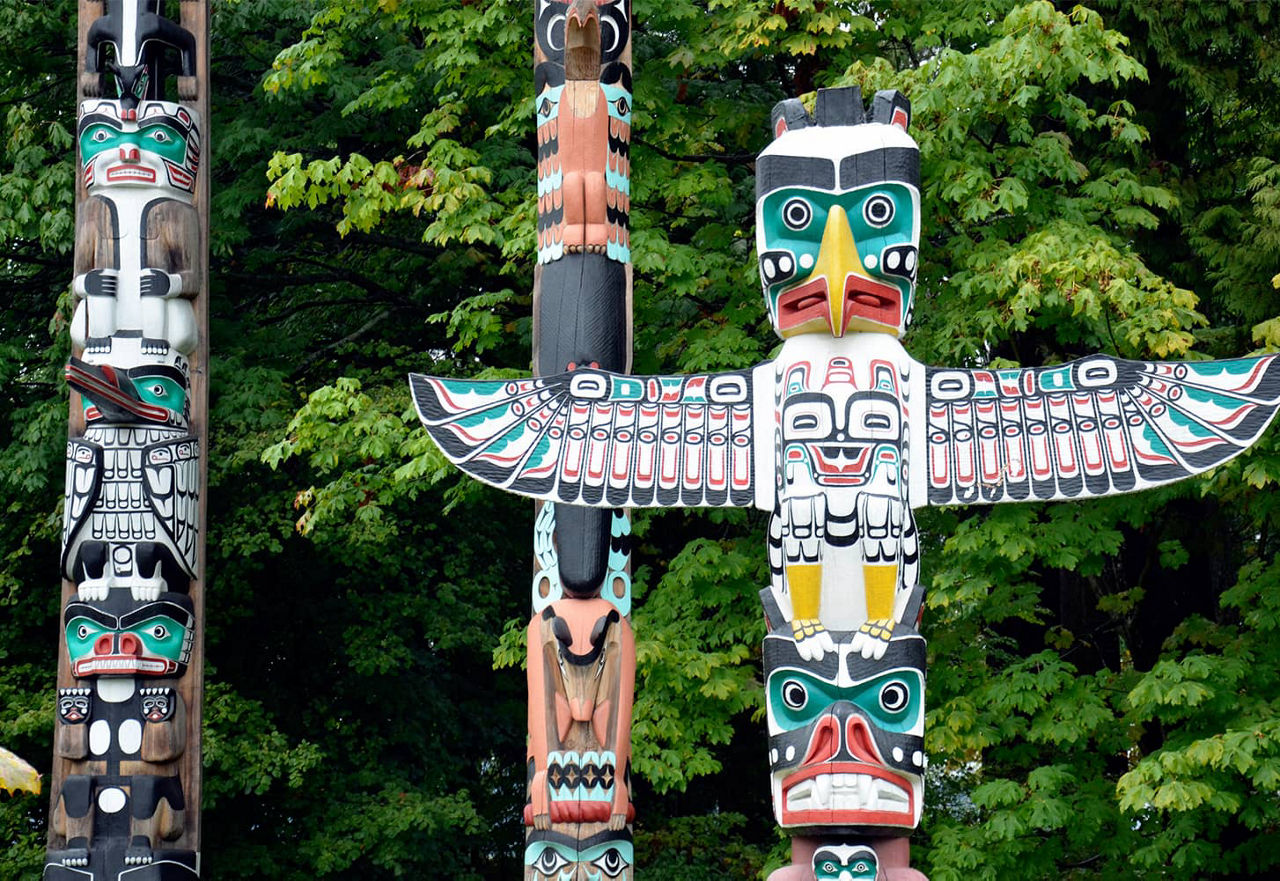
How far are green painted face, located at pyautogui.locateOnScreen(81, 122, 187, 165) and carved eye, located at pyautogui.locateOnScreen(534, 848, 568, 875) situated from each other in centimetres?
496

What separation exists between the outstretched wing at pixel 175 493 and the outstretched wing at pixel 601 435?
3199 millimetres

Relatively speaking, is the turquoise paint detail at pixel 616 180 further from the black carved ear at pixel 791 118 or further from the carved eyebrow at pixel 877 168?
the carved eyebrow at pixel 877 168

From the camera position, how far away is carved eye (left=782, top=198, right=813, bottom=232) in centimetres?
698

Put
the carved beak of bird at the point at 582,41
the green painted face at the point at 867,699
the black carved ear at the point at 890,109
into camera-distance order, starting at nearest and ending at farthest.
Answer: the green painted face at the point at 867,699, the black carved ear at the point at 890,109, the carved beak of bird at the point at 582,41

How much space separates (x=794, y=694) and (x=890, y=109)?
2.44 m

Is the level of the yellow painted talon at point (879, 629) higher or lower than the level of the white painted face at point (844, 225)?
lower

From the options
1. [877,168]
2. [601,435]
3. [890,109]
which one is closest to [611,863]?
[601,435]

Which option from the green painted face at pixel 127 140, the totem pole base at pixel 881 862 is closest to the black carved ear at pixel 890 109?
the totem pole base at pixel 881 862

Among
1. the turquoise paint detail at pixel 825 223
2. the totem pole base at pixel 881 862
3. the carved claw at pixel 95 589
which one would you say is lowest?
Answer: the totem pole base at pixel 881 862

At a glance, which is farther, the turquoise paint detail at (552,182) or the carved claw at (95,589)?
the carved claw at (95,589)

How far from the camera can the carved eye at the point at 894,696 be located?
6438mm

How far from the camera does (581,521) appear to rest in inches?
299

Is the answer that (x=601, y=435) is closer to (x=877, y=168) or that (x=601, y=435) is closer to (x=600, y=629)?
(x=600, y=629)

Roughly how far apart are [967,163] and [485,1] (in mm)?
3763
